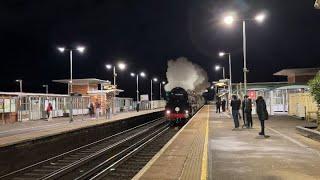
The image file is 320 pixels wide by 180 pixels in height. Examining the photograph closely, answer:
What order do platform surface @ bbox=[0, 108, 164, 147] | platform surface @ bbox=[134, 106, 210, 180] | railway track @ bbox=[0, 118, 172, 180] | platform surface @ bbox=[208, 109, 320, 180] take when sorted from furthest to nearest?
platform surface @ bbox=[0, 108, 164, 147] < railway track @ bbox=[0, 118, 172, 180] < platform surface @ bbox=[134, 106, 210, 180] < platform surface @ bbox=[208, 109, 320, 180]

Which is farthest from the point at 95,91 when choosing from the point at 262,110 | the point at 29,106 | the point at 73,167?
the point at 73,167

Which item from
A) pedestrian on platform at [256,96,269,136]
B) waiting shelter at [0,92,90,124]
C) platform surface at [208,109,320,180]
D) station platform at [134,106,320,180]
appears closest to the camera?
platform surface at [208,109,320,180]

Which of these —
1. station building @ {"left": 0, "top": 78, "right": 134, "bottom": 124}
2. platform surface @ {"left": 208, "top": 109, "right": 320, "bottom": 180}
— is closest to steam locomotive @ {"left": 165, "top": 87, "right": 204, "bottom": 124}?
station building @ {"left": 0, "top": 78, "right": 134, "bottom": 124}

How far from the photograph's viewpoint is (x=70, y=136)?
77.8ft

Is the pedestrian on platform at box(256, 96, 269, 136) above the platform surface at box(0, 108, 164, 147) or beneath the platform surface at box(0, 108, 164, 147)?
above

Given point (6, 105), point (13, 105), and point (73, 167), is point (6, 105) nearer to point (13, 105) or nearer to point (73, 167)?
point (13, 105)

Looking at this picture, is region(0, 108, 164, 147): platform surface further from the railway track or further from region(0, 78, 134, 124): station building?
region(0, 78, 134, 124): station building

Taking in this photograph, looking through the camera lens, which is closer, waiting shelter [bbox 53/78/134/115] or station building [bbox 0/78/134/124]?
station building [bbox 0/78/134/124]

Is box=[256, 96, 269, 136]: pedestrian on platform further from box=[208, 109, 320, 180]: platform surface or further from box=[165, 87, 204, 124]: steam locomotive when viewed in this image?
box=[165, 87, 204, 124]: steam locomotive

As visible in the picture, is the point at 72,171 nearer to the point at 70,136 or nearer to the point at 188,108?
the point at 70,136

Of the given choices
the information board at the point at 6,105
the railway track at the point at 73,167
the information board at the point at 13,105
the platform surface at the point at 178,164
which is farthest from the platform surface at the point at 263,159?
the information board at the point at 13,105

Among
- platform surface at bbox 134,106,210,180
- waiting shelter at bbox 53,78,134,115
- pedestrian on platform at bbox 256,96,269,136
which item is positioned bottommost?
platform surface at bbox 134,106,210,180

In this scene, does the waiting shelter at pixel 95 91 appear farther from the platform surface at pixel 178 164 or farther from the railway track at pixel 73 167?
the platform surface at pixel 178 164

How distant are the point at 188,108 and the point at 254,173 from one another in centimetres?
2722
